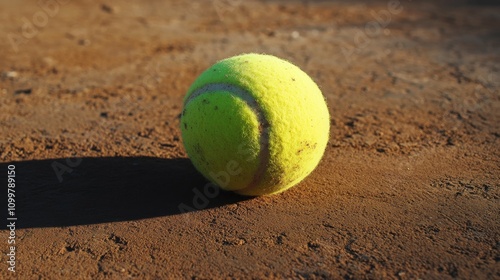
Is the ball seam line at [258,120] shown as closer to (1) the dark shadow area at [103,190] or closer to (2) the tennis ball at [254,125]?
(2) the tennis ball at [254,125]

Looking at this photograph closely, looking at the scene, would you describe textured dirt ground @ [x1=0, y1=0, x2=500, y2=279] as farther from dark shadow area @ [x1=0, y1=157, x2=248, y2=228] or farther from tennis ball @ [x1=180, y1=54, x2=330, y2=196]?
tennis ball @ [x1=180, y1=54, x2=330, y2=196]

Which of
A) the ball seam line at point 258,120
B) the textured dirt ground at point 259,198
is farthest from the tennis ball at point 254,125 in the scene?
the textured dirt ground at point 259,198

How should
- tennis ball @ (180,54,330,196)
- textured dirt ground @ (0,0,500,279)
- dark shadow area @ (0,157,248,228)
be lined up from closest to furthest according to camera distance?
textured dirt ground @ (0,0,500,279) < tennis ball @ (180,54,330,196) < dark shadow area @ (0,157,248,228)

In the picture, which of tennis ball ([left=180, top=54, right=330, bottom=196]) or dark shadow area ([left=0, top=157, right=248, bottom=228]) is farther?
dark shadow area ([left=0, top=157, right=248, bottom=228])

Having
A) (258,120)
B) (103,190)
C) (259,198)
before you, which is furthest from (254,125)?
(103,190)

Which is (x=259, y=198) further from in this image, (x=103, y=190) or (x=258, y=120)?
(x=103, y=190)

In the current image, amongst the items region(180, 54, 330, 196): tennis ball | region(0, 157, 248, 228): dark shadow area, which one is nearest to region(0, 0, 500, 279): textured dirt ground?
region(0, 157, 248, 228): dark shadow area
